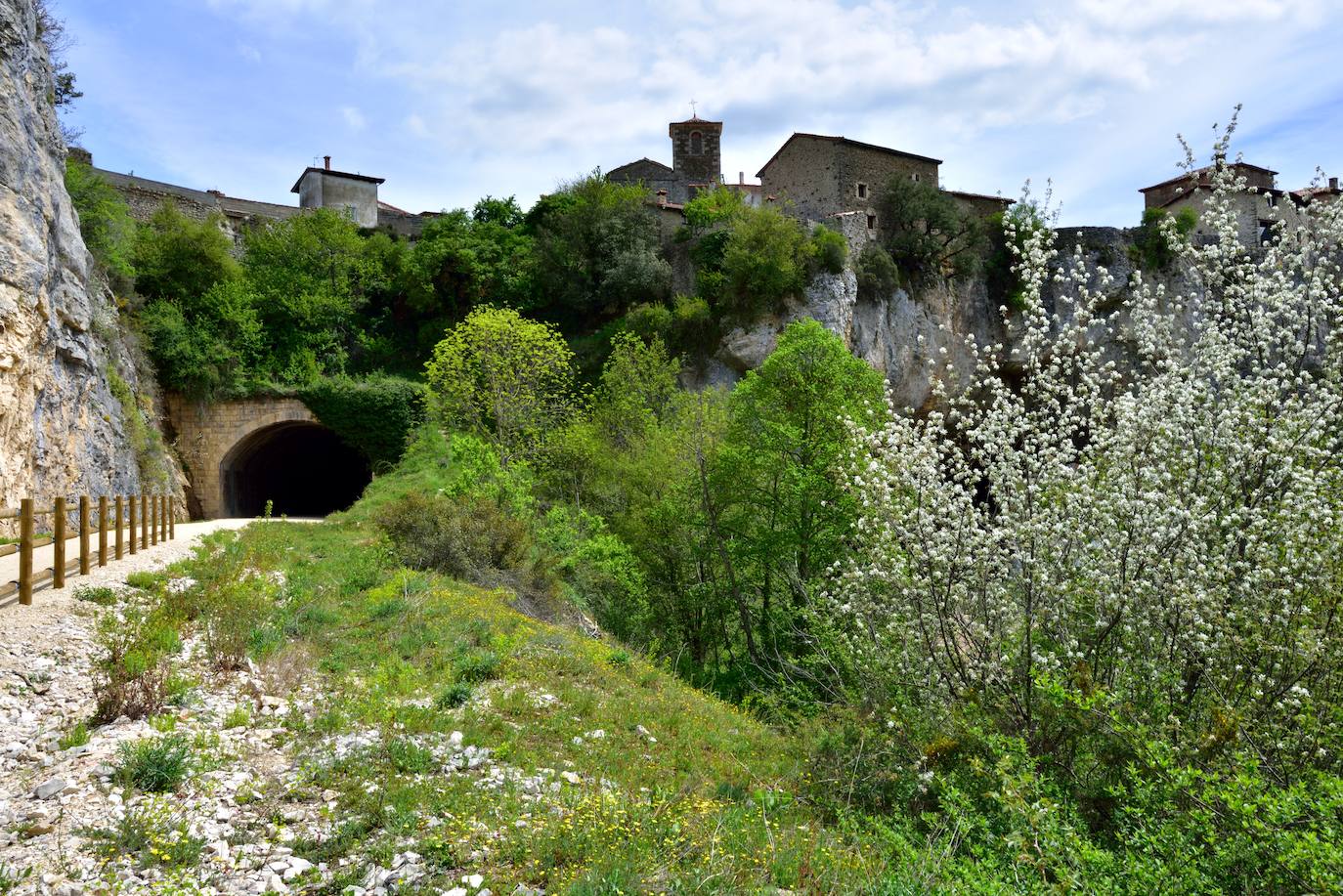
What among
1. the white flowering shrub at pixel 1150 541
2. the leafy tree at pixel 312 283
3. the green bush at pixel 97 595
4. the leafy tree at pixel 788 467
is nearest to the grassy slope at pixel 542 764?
the green bush at pixel 97 595

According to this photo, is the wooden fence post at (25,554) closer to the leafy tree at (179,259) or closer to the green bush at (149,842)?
the green bush at (149,842)

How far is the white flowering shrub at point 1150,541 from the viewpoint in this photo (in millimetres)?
6699

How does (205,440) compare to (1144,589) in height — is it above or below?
above

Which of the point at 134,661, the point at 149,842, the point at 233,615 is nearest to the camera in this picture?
the point at 149,842

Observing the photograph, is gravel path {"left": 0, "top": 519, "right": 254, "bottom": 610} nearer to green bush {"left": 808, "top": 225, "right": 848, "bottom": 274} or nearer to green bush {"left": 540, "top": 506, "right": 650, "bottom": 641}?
green bush {"left": 540, "top": 506, "right": 650, "bottom": 641}

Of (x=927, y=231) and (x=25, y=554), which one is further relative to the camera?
(x=927, y=231)

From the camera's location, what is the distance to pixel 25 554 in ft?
30.3

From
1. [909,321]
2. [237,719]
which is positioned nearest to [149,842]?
[237,719]

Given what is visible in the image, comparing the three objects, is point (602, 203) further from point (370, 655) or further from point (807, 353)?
point (370, 655)

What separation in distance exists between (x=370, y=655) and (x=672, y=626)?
490 inches

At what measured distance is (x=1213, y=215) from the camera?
29.0 feet

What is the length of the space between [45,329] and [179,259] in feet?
41.5

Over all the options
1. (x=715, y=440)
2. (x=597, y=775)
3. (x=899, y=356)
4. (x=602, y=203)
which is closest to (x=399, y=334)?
(x=602, y=203)

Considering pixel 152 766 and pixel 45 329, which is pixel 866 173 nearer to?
pixel 45 329
